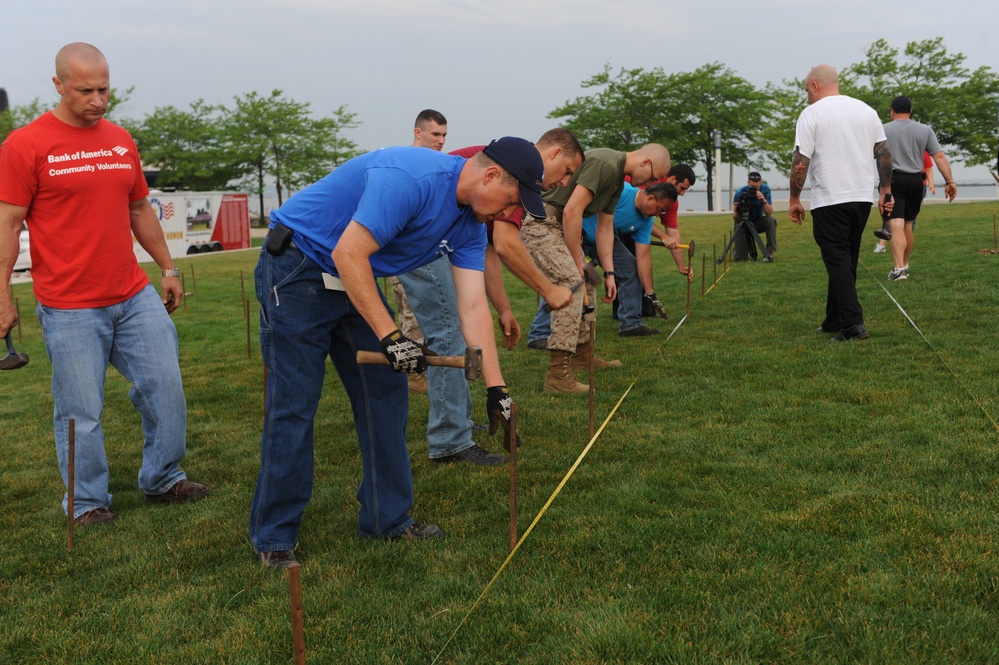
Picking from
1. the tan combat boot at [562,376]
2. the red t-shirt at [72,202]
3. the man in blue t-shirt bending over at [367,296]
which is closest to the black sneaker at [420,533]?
the man in blue t-shirt bending over at [367,296]

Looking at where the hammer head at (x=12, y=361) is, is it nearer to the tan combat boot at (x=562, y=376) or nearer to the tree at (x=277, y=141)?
the tan combat boot at (x=562, y=376)

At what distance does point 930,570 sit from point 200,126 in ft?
162

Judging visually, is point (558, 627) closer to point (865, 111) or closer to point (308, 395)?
point (308, 395)

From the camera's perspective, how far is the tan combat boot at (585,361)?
7254mm

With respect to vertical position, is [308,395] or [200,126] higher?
[200,126]

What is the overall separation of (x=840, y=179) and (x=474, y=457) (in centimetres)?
432

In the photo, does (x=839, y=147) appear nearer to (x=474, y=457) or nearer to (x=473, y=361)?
(x=474, y=457)

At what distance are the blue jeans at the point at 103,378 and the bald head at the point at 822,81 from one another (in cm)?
577

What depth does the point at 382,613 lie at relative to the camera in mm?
3057

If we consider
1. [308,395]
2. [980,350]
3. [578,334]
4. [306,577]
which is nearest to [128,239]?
[308,395]

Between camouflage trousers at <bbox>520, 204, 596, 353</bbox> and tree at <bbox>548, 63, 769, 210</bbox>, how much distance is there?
141 ft

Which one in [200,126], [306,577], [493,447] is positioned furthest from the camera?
[200,126]

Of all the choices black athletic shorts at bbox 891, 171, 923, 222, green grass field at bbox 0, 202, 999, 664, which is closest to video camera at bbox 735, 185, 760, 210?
black athletic shorts at bbox 891, 171, 923, 222

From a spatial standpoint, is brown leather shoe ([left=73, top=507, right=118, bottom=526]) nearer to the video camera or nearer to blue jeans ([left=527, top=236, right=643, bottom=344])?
blue jeans ([left=527, top=236, right=643, bottom=344])
